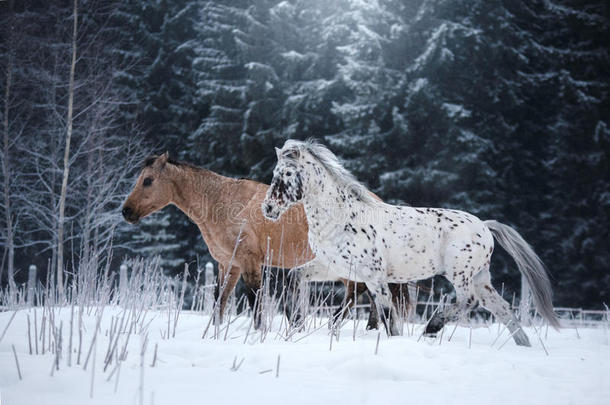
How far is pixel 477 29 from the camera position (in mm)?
13109

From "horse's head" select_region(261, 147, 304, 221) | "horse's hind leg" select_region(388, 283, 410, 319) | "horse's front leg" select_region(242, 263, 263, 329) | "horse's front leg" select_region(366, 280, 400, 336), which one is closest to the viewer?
"horse's front leg" select_region(366, 280, 400, 336)

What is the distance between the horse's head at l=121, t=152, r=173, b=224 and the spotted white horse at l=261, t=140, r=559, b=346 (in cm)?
196

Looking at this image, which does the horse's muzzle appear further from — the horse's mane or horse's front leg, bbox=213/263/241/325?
the horse's mane

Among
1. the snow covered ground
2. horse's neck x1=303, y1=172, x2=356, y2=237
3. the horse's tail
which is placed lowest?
the snow covered ground

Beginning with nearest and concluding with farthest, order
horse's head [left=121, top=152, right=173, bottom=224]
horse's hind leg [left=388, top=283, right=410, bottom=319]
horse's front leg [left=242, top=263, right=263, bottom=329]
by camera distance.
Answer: horse's hind leg [left=388, top=283, right=410, bottom=319], horse's front leg [left=242, top=263, right=263, bottom=329], horse's head [left=121, top=152, right=173, bottom=224]

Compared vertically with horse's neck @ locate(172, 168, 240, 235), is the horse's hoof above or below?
below

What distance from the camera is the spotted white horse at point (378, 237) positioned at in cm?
414

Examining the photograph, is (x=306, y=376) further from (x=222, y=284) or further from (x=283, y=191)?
(x=222, y=284)

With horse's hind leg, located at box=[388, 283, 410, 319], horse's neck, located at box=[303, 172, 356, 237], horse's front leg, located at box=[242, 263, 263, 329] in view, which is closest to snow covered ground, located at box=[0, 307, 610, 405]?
horse's neck, located at box=[303, 172, 356, 237]

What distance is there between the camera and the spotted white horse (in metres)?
4.14

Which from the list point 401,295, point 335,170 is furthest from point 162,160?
point 401,295

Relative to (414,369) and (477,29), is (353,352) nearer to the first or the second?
(414,369)

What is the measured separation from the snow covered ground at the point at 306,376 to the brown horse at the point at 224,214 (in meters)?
1.97

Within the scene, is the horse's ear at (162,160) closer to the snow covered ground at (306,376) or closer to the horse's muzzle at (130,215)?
the horse's muzzle at (130,215)
